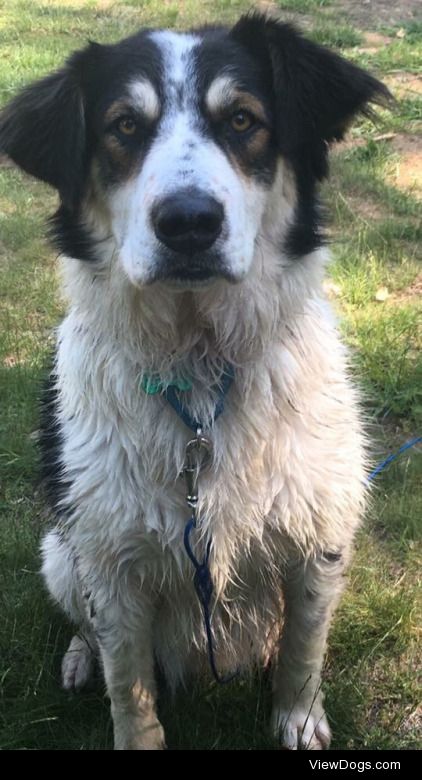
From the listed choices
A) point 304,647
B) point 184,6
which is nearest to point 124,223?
point 304,647

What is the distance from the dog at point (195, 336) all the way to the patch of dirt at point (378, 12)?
6.70 m

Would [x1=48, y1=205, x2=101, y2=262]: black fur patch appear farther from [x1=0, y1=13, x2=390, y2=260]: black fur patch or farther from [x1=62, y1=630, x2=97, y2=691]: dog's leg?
[x1=62, y1=630, x2=97, y2=691]: dog's leg

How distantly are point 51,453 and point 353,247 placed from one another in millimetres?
2811

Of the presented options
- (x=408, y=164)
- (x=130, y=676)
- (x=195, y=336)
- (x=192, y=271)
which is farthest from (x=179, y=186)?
(x=408, y=164)

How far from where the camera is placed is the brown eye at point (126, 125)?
2303 mm

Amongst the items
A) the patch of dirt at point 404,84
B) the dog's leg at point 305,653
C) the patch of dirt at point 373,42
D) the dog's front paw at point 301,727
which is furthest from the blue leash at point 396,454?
the patch of dirt at point 373,42

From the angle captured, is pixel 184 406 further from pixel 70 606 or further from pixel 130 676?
pixel 70 606

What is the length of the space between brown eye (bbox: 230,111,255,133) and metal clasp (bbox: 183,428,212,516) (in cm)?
81

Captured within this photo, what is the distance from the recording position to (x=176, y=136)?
2205 millimetres

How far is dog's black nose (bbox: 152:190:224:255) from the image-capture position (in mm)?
2033

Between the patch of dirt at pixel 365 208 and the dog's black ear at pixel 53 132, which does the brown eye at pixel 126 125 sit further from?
the patch of dirt at pixel 365 208

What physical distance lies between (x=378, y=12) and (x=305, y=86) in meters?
7.32

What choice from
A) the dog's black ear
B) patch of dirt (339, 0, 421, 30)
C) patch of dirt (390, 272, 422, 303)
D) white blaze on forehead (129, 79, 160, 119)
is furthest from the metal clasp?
patch of dirt (339, 0, 421, 30)

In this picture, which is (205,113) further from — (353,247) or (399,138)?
(399,138)
